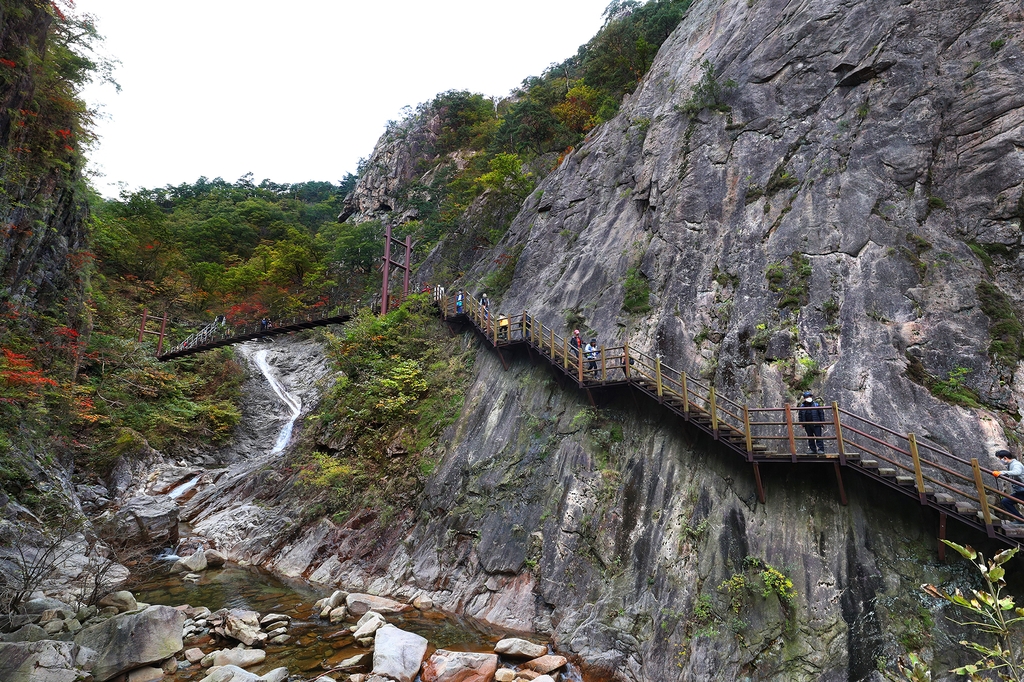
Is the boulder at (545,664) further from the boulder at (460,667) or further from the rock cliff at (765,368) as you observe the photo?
the boulder at (460,667)

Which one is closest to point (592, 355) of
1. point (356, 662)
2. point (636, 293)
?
point (636, 293)

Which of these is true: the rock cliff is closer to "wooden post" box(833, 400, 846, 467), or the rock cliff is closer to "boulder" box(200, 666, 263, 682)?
"wooden post" box(833, 400, 846, 467)

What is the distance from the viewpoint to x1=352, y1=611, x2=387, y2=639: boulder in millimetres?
11930

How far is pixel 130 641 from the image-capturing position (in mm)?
10281

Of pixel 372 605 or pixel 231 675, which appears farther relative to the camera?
pixel 372 605

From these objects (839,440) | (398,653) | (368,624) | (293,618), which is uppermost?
(839,440)

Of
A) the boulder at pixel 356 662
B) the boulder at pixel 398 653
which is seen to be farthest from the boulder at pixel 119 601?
the boulder at pixel 398 653

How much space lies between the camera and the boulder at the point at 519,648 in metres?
10.9

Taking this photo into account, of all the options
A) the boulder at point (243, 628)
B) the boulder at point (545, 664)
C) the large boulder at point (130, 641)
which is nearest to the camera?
the large boulder at point (130, 641)

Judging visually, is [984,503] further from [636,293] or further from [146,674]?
[146,674]

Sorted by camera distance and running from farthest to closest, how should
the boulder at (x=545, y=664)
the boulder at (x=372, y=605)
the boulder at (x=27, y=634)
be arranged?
the boulder at (x=372, y=605) < the boulder at (x=545, y=664) < the boulder at (x=27, y=634)

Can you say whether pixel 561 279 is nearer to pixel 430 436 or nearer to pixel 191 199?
pixel 430 436

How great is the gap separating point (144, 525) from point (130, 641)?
8002 mm

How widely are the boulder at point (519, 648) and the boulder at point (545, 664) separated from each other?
0.20 metres
